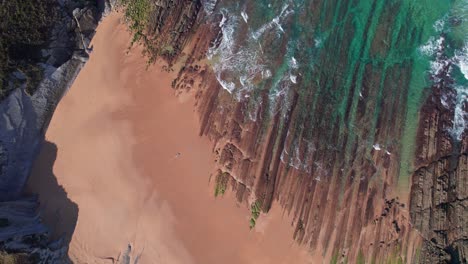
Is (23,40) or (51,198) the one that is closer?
(23,40)

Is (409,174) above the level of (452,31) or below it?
below

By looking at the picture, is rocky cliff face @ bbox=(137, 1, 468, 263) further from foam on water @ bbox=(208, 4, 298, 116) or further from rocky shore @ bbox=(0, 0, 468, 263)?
foam on water @ bbox=(208, 4, 298, 116)

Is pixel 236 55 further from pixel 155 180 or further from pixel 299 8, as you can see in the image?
pixel 155 180

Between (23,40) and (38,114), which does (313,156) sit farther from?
(23,40)

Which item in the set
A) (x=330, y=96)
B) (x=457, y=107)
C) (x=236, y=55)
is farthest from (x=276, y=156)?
(x=457, y=107)

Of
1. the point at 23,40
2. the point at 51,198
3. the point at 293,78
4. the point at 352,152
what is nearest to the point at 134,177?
the point at 51,198

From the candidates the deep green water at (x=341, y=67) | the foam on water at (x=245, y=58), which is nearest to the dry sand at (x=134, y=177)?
the foam on water at (x=245, y=58)
